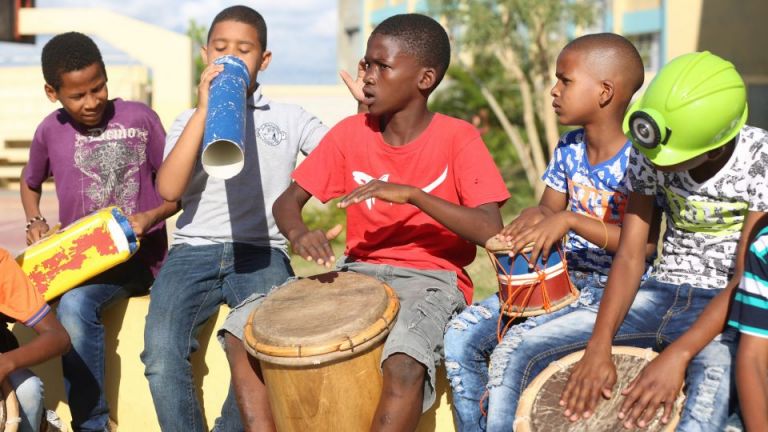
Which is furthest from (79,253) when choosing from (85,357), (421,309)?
(421,309)

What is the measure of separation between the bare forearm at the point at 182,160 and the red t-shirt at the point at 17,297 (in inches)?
27.3

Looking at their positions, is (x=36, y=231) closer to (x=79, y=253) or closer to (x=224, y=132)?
(x=79, y=253)

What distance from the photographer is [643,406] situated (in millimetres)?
2953

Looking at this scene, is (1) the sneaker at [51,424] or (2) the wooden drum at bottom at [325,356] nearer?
(2) the wooden drum at bottom at [325,356]

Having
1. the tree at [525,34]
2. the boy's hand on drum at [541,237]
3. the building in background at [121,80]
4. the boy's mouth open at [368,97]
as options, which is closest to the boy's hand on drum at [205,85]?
the boy's mouth open at [368,97]

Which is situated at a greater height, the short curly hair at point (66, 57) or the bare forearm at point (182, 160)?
the short curly hair at point (66, 57)

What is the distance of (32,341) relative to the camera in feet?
11.9

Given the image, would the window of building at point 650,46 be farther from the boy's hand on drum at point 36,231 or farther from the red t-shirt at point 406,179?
the boy's hand on drum at point 36,231

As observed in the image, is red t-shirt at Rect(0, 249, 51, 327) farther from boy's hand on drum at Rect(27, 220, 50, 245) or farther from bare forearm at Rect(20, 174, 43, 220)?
bare forearm at Rect(20, 174, 43, 220)

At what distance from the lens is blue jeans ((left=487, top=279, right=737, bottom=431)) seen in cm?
320

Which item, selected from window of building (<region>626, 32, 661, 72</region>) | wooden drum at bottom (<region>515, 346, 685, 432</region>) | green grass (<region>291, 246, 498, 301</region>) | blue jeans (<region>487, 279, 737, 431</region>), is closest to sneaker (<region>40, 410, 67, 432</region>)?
blue jeans (<region>487, 279, 737, 431</region>)

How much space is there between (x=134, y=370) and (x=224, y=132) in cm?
145

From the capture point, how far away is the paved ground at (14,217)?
10.3 m

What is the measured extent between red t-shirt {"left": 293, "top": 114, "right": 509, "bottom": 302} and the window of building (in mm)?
16525
